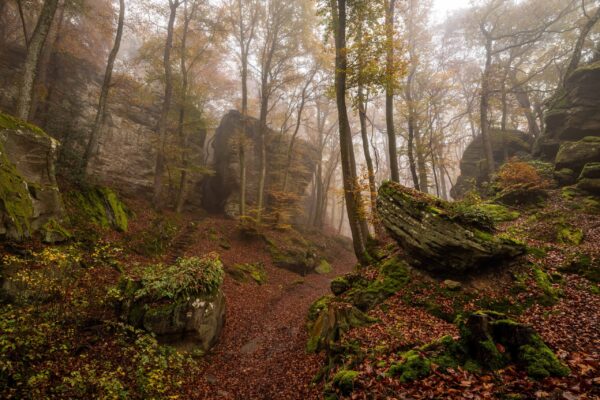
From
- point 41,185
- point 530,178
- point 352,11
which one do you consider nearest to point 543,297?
point 530,178

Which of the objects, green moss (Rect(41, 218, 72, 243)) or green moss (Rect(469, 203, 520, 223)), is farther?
green moss (Rect(469, 203, 520, 223))

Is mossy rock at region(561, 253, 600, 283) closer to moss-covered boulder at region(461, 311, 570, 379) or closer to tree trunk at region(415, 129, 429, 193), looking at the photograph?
moss-covered boulder at region(461, 311, 570, 379)

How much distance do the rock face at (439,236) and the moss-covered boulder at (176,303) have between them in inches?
249

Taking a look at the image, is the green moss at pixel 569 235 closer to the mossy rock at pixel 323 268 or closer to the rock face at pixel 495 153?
the rock face at pixel 495 153

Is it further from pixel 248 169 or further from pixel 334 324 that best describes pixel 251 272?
pixel 248 169

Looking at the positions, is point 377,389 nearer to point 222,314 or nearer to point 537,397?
point 537,397

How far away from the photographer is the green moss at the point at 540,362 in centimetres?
400

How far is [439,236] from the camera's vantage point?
26.2ft

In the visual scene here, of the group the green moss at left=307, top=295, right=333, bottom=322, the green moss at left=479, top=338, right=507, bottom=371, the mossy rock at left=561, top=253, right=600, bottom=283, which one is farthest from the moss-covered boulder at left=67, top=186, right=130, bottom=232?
the mossy rock at left=561, top=253, right=600, bottom=283

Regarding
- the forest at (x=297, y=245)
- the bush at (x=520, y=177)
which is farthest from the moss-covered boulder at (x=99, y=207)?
the bush at (x=520, y=177)

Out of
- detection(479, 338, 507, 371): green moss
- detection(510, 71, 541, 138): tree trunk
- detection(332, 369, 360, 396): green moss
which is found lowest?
detection(332, 369, 360, 396): green moss

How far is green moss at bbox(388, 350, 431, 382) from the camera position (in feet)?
14.9

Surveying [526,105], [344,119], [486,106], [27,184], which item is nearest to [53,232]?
[27,184]

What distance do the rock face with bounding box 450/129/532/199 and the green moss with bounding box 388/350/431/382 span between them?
16453 mm
